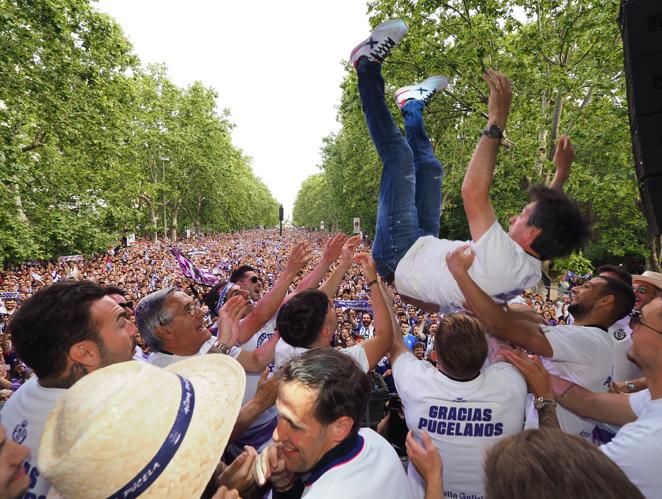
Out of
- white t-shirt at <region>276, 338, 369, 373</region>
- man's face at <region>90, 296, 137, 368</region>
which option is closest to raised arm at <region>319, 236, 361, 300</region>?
white t-shirt at <region>276, 338, 369, 373</region>

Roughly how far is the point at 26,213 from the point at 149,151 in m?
18.9

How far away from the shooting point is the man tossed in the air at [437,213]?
79.7 inches

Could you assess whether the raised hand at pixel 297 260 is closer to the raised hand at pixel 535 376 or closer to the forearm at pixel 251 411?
the forearm at pixel 251 411

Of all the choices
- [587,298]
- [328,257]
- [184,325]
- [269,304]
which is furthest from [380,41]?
[184,325]

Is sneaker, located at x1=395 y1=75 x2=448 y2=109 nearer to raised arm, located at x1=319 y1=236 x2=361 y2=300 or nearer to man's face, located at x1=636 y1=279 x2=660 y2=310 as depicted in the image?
raised arm, located at x1=319 y1=236 x2=361 y2=300

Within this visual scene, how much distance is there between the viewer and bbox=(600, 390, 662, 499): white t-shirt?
4.28 feet

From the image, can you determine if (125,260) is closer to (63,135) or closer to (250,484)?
(63,135)

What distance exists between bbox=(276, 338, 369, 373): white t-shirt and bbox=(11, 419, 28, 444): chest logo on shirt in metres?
1.15

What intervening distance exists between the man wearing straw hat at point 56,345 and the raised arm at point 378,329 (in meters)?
1.30

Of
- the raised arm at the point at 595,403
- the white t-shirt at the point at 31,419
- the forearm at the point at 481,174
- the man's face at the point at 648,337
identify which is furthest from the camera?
the forearm at the point at 481,174

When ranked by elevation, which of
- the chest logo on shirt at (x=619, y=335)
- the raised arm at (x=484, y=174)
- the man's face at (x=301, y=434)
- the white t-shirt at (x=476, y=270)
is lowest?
the chest logo on shirt at (x=619, y=335)

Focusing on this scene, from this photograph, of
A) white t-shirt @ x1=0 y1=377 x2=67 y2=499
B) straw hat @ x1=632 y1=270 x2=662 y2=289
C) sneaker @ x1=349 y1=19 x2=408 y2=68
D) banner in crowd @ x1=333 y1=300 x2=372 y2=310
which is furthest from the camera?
banner in crowd @ x1=333 y1=300 x2=372 y2=310

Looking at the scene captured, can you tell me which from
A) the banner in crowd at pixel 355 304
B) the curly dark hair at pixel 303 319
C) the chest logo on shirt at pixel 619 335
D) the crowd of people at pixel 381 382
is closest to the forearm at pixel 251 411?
the crowd of people at pixel 381 382

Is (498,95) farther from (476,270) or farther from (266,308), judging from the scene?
(266,308)
